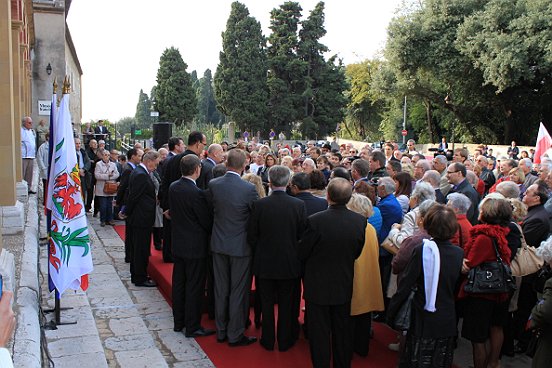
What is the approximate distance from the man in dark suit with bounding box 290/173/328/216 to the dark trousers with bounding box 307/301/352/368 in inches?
40.6

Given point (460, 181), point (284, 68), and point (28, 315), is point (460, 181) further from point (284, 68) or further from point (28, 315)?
point (284, 68)

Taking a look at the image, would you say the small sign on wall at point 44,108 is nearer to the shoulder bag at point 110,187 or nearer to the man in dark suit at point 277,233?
the shoulder bag at point 110,187

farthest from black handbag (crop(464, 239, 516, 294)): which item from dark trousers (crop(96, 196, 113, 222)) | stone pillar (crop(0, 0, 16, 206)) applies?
dark trousers (crop(96, 196, 113, 222))

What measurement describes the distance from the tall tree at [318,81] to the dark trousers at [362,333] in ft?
137

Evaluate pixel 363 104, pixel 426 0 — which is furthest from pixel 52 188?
pixel 363 104

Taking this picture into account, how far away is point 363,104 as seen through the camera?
6078 centimetres

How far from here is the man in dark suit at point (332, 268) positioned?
4.56m

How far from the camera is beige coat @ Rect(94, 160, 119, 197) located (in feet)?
36.6

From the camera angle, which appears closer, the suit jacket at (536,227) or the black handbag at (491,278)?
the black handbag at (491,278)

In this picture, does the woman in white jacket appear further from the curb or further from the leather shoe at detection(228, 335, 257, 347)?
the leather shoe at detection(228, 335, 257, 347)

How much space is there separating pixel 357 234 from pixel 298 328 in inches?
61.7

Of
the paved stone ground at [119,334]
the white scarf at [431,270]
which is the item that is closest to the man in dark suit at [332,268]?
the white scarf at [431,270]

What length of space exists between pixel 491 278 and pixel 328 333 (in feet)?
4.78

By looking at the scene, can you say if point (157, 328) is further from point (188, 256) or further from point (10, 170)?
point (10, 170)
